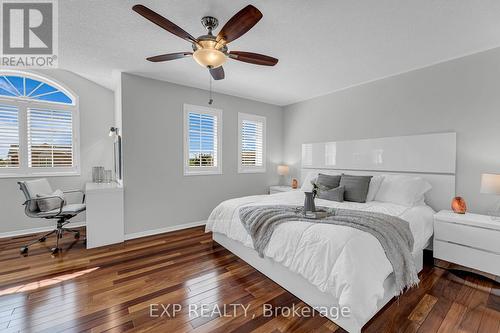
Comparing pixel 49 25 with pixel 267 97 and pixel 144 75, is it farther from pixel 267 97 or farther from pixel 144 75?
pixel 267 97

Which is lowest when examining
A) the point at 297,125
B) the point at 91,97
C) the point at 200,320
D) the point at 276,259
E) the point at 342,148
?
the point at 200,320

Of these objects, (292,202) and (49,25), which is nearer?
(49,25)

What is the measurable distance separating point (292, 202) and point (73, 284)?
267 cm

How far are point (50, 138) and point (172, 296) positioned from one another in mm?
3792

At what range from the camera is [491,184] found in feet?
7.79

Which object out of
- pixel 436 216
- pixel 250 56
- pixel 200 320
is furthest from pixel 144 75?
pixel 436 216

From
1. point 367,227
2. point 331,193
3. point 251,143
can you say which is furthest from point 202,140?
point 367,227

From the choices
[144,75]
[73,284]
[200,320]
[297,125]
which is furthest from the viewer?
[297,125]

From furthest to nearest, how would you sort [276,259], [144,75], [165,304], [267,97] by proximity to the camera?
1. [267,97]
2. [144,75]
3. [276,259]
4. [165,304]

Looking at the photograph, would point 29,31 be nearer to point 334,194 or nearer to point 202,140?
point 202,140

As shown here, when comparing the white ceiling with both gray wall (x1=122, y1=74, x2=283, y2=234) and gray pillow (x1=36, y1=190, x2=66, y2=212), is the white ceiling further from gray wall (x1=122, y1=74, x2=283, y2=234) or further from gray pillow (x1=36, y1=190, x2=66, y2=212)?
gray pillow (x1=36, y1=190, x2=66, y2=212)

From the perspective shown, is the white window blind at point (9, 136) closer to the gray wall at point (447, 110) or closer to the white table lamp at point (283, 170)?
the white table lamp at point (283, 170)

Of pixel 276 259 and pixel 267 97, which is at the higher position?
pixel 267 97

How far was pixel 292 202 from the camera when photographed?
3.09 metres
